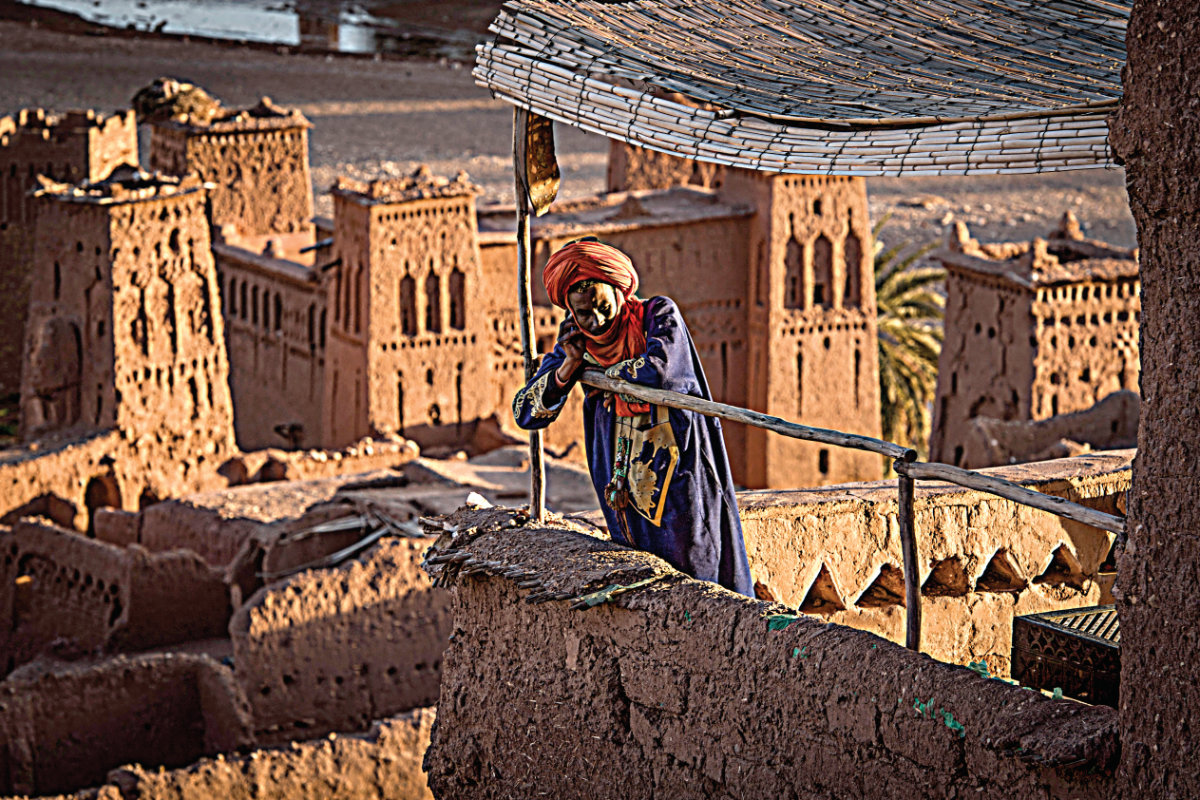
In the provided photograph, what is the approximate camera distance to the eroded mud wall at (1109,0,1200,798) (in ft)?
13.4

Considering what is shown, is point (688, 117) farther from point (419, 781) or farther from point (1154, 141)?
point (419, 781)

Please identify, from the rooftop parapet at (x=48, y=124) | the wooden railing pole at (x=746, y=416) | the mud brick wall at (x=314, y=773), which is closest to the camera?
the wooden railing pole at (x=746, y=416)

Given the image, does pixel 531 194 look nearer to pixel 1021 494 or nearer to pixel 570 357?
pixel 570 357

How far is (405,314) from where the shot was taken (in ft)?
64.5

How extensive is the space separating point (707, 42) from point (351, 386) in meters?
13.5

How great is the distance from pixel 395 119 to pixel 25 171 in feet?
72.6

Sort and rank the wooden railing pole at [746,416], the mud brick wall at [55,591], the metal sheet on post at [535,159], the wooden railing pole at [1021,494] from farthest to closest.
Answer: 1. the mud brick wall at [55,591]
2. the metal sheet on post at [535,159]
3. the wooden railing pole at [746,416]
4. the wooden railing pole at [1021,494]

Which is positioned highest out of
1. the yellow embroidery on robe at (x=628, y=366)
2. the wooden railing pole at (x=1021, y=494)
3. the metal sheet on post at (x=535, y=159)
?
the metal sheet on post at (x=535, y=159)

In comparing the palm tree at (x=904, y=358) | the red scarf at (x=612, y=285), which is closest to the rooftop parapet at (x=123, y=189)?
the palm tree at (x=904, y=358)

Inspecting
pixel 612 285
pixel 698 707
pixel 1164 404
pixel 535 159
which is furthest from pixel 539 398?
pixel 1164 404

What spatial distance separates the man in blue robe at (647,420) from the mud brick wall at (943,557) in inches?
25.6

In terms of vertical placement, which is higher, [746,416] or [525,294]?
[525,294]

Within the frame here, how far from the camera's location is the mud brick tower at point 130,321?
17516mm

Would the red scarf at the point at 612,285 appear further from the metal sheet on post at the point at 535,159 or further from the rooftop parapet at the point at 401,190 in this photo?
the rooftop parapet at the point at 401,190
